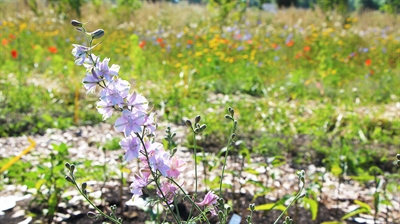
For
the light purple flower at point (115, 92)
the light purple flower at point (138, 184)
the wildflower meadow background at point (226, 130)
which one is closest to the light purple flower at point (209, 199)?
the wildflower meadow background at point (226, 130)

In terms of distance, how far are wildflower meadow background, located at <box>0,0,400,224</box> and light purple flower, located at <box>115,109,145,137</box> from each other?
55 millimetres

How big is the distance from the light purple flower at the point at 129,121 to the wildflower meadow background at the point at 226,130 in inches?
2.2

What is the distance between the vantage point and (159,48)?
8.13m

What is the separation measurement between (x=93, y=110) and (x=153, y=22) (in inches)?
272

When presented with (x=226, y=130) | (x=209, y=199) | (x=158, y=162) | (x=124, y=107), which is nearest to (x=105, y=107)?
(x=124, y=107)

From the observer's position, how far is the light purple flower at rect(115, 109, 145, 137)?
106cm

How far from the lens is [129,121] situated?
1.07 m

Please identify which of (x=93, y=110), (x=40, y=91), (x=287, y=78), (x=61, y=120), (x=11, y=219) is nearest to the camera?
(x=11, y=219)

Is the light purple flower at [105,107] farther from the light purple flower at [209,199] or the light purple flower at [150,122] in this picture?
the light purple flower at [209,199]

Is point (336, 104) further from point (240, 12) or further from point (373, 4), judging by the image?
point (373, 4)

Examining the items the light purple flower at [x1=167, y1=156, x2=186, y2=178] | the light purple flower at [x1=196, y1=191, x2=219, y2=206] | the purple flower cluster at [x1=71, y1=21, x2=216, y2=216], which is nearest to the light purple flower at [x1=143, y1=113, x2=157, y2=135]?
the purple flower cluster at [x1=71, y1=21, x2=216, y2=216]


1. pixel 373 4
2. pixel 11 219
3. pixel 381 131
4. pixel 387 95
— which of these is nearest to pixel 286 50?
pixel 387 95

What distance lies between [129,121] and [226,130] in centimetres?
263

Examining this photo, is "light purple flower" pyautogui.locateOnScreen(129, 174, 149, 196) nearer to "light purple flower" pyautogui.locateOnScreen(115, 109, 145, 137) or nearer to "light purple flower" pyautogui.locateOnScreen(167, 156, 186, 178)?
"light purple flower" pyautogui.locateOnScreen(167, 156, 186, 178)
